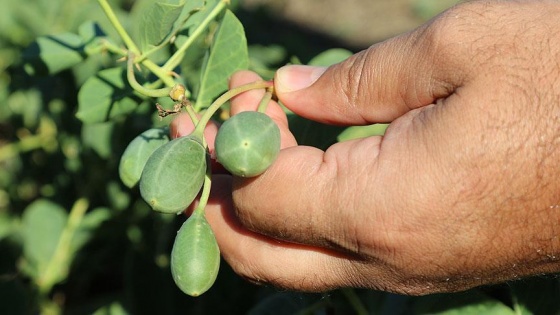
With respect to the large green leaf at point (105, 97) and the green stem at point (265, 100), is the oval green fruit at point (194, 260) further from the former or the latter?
the large green leaf at point (105, 97)

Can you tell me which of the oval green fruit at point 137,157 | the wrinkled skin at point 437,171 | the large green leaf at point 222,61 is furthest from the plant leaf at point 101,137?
the wrinkled skin at point 437,171

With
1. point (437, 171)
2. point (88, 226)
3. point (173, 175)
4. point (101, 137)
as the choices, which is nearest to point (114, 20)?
point (173, 175)

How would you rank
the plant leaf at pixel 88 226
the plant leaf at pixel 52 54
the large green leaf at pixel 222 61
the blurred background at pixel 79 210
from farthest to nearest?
the plant leaf at pixel 88 226 → the blurred background at pixel 79 210 → the plant leaf at pixel 52 54 → the large green leaf at pixel 222 61

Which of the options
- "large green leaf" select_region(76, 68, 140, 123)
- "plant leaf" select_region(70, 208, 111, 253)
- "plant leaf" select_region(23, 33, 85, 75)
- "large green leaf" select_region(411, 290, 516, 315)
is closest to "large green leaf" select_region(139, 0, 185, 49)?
"large green leaf" select_region(76, 68, 140, 123)

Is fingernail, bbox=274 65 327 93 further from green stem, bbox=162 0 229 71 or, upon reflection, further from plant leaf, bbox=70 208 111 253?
plant leaf, bbox=70 208 111 253

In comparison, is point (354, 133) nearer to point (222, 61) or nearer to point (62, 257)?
point (222, 61)

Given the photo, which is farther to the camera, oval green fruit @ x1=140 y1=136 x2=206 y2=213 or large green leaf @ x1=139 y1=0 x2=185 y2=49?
large green leaf @ x1=139 y1=0 x2=185 y2=49
